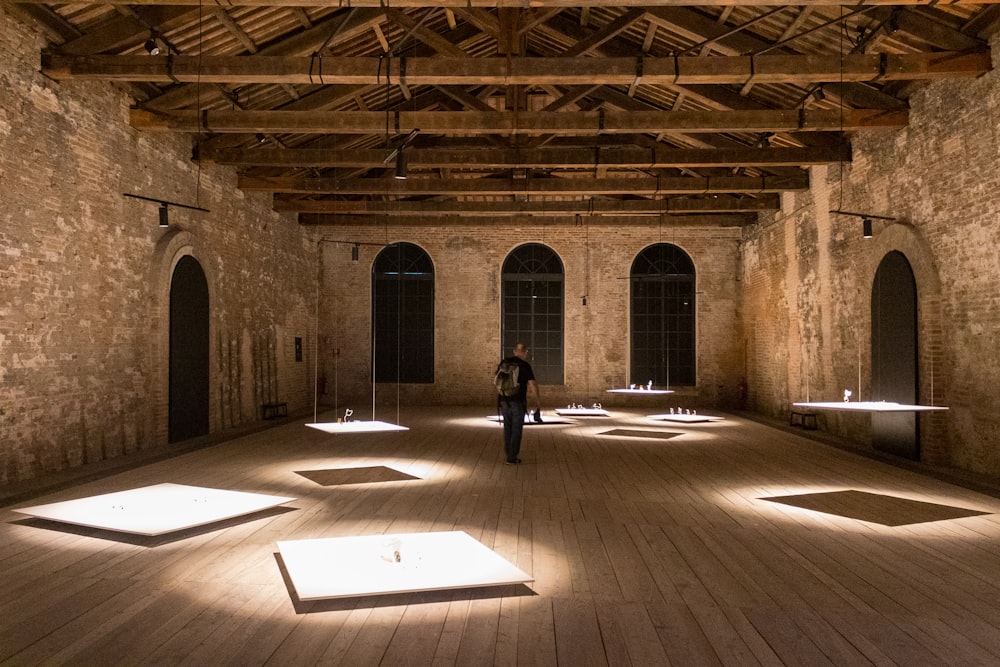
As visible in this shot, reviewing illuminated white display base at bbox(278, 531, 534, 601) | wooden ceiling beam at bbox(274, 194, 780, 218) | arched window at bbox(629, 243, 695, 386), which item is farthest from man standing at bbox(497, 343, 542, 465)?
arched window at bbox(629, 243, 695, 386)

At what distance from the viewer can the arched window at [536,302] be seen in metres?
18.2

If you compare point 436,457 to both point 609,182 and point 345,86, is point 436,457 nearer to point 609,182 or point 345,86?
point 345,86

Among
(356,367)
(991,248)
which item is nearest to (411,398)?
(356,367)

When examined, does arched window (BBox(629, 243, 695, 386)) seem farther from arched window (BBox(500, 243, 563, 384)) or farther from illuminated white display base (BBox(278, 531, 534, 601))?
illuminated white display base (BBox(278, 531, 534, 601))

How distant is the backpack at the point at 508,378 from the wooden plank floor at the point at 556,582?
3.30ft

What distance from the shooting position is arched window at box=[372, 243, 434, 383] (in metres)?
18.2

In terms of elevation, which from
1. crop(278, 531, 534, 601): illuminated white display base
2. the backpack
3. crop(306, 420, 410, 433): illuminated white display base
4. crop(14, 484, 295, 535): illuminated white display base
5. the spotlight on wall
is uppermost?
the spotlight on wall

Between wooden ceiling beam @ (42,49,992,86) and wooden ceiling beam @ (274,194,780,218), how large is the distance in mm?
6918

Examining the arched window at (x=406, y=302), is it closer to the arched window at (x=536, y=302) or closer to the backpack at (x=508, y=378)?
the arched window at (x=536, y=302)

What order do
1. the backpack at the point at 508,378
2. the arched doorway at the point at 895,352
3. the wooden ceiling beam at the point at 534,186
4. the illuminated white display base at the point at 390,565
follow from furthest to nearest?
1. the wooden ceiling beam at the point at 534,186
2. the arched doorway at the point at 895,352
3. the backpack at the point at 508,378
4. the illuminated white display base at the point at 390,565

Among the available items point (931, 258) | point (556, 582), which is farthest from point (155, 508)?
point (931, 258)

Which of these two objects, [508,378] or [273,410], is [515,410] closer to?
[508,378]

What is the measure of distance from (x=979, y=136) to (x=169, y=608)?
28.7ft

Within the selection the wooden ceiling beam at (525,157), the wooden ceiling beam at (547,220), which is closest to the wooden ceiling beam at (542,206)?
the wooden ceiling beam at (547,220)
